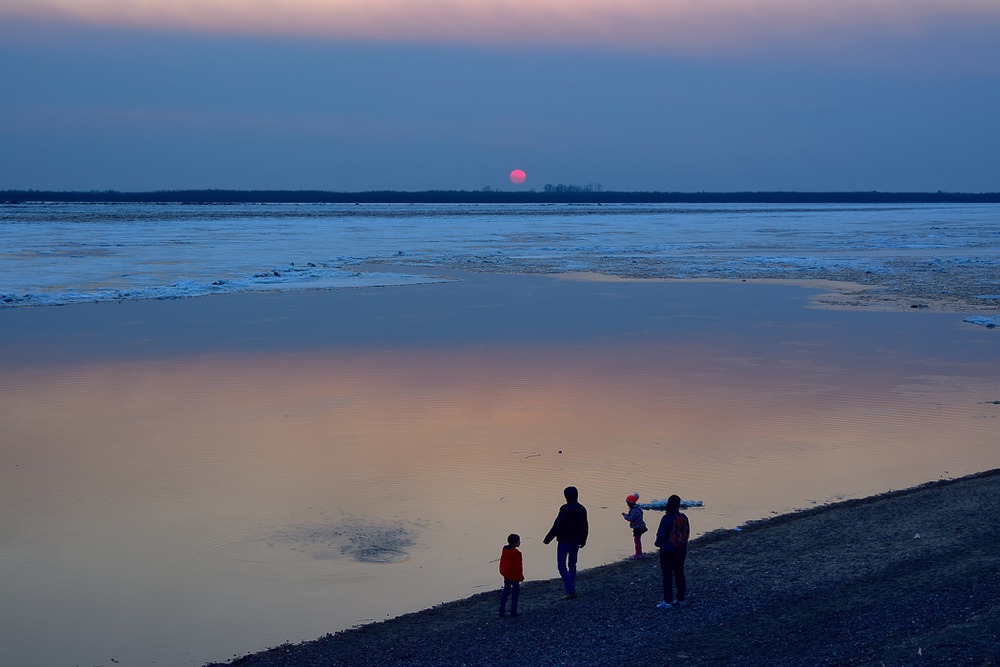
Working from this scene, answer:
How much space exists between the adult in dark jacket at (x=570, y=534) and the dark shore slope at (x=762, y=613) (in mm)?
242

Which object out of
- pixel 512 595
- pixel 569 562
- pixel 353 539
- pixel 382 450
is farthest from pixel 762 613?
pixel 382 450

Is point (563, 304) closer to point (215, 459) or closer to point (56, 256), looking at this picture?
point (215, 459)

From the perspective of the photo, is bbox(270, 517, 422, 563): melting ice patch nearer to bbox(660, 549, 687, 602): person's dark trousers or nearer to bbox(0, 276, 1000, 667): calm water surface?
bbox(0, 276, 1000, 667): calm water surface

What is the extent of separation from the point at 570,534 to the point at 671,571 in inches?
34.8

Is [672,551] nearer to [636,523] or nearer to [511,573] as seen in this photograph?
[511,573]

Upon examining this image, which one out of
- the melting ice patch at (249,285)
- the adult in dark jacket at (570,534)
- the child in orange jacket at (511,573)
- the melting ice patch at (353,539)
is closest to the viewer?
the child in orange jacket at (511,573)

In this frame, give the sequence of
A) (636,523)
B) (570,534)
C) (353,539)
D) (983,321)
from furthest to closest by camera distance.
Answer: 1. (983,321)
2. (353,539)
3. (636,523)
4. (570,534)

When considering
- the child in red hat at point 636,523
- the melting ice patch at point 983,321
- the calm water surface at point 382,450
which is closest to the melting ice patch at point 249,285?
the calm water surface at point 382,450

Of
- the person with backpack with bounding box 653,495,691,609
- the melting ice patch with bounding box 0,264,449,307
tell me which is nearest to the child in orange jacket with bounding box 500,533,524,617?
the person with backpack with bounding box 653,495,691,609

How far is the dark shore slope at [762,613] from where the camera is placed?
7664mm

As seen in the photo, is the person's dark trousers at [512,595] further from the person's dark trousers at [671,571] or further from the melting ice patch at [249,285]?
the melting ice patch at [249,285]

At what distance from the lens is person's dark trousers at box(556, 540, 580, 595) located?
9.09 m

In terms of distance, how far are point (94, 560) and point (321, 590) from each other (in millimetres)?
2324

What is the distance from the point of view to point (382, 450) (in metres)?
14.2
